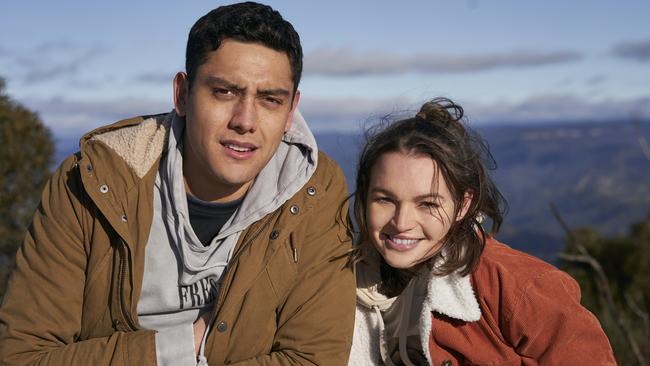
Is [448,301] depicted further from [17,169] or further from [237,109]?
[17,169]

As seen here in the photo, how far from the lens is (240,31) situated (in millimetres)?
3547

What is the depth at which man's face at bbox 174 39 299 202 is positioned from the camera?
3.56 m

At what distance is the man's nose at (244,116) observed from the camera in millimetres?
3533

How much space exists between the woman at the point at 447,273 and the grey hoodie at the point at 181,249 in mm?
469

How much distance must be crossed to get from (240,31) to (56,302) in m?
1.46

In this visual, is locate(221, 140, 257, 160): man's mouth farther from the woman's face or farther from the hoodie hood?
the woman's face

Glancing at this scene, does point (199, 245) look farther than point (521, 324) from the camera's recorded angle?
Yes

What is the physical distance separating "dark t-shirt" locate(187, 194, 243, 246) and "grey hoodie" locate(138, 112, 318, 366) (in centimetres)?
7

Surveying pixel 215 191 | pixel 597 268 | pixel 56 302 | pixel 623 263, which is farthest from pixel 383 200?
pixel 623 263

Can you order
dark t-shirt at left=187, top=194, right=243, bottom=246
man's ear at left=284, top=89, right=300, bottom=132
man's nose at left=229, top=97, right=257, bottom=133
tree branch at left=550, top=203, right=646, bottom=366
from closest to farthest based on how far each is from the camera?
man's nose at left=229, top=97, right=257, bottom=133 < dark t-shirt at left=187, top=194, right=243, bottom=246 < man's ear at left=284, top=89, right=300, bottom=132 < tree branch at left=550, top=203, right=646, bottom=366

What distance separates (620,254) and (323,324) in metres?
20.6

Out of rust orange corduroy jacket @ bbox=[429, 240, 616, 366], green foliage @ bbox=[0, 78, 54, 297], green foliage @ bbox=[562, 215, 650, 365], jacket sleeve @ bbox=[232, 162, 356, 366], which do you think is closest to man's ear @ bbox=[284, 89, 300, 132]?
jacket sleeve @ bbox=[232, 162, 356, 366]

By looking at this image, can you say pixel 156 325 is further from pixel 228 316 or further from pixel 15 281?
pixel 15 281

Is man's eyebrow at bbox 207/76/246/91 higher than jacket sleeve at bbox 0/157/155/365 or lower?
higher
